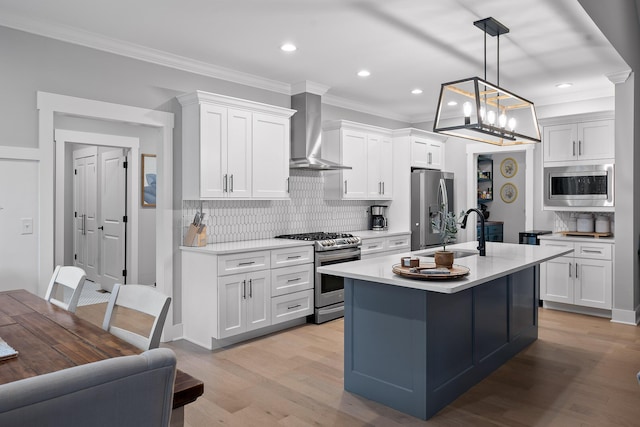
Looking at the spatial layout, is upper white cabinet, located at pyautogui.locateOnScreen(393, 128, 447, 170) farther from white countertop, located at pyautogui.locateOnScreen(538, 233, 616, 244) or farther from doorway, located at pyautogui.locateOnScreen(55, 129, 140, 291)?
doorway, located at pyautogui.locateOnScreen(55, 129, 140, 291)

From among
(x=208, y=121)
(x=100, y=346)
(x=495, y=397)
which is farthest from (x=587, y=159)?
(x=100, y=346)

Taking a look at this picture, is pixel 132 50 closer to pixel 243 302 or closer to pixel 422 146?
pixel 243 302

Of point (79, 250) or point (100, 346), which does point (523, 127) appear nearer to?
point (100, 346)

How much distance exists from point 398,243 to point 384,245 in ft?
1.06

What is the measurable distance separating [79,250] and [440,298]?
658 cm

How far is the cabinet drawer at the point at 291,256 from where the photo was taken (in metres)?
4.39

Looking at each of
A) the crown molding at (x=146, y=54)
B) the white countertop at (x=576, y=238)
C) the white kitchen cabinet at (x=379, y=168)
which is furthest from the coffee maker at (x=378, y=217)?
the white countertop at (x=576, y=238)

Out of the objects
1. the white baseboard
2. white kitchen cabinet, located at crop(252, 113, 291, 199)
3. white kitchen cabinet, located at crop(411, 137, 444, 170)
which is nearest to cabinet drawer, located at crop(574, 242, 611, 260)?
the white baseboard

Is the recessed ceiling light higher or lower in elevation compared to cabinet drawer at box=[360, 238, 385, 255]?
higher

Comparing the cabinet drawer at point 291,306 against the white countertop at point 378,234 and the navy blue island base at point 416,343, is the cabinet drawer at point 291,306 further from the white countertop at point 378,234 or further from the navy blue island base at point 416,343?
the navy blue island base at point 416,343

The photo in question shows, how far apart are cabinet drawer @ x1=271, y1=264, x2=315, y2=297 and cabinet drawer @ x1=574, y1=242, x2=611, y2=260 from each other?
120 inches

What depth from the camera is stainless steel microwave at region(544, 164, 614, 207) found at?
5035mm

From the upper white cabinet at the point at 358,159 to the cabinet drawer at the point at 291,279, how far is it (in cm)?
135

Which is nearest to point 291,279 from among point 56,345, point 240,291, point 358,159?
point 240,291
